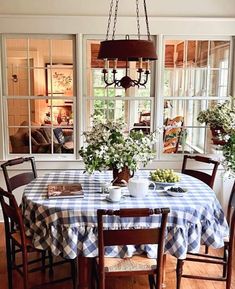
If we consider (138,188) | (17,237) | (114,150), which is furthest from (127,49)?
(17,237)

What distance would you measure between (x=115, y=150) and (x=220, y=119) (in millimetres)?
1417

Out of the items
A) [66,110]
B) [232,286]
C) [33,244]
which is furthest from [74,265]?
[66,110]

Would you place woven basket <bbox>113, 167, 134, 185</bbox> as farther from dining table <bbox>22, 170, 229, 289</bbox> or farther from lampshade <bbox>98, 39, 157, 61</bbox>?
lampshade <bbox>98, 39, 157, 61</bbox>

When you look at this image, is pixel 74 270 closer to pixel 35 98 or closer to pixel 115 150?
pixel 115 150

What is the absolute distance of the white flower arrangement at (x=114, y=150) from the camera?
261cm

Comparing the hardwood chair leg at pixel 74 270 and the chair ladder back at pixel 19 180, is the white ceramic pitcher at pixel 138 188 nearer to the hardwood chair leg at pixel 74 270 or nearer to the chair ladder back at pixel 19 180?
the hardwood chair leg at pixel 74 270

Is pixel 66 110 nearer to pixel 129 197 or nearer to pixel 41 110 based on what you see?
pixel 41 110

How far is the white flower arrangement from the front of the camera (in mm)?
2605

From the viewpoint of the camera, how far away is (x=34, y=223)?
7.93ft

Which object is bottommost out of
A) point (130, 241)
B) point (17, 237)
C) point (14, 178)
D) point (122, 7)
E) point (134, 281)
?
point (134, 281)

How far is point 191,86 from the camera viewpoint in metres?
4.07

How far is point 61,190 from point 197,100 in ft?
7.10

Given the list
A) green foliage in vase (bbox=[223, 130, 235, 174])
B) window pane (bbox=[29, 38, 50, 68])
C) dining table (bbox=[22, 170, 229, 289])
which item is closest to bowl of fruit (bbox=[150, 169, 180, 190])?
dining table (bbox=[22, 170, 229, 289])

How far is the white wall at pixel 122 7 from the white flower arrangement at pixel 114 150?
1.72 meters
